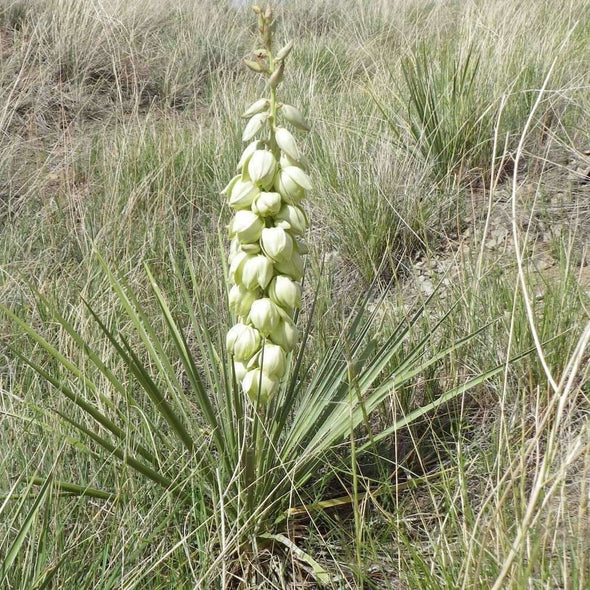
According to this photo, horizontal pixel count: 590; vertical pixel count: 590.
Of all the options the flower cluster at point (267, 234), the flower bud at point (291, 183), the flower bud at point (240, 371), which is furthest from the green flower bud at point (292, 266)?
the flower bud at point (240, 371)

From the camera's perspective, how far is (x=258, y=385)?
127 centimetres

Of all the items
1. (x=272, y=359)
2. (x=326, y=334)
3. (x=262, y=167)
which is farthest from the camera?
(x=326, y=334)

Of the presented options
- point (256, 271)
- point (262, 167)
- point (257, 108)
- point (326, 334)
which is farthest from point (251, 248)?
point (326, 334)

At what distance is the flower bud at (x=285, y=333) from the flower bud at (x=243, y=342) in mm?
35

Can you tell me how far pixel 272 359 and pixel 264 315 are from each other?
93mm

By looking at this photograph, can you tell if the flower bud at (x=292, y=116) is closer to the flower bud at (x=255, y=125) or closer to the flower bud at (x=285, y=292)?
the flower bud at (x=255, y=125)

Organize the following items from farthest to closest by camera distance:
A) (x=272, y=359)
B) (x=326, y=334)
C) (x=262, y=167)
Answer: (x=326, y=334)
(x=272, y=359)
(x=262, y=167)

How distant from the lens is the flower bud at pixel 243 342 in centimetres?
125

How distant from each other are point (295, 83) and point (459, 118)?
131cm

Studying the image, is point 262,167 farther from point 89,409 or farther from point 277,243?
point 89,409

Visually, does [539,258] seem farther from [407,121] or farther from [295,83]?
[295,83]

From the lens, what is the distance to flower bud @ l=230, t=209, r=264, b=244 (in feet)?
3.84

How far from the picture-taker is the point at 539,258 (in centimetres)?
244

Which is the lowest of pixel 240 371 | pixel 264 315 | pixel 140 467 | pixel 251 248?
pixel 140 467
